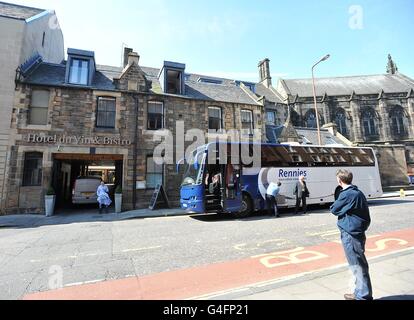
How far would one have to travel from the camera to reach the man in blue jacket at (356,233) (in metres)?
3.19

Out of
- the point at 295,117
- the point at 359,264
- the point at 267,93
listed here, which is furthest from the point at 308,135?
the point at 359,264

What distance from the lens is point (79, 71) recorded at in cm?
1542

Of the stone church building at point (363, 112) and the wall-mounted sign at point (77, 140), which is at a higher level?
the stone church building at point (363, 112)

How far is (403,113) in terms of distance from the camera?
115 ft

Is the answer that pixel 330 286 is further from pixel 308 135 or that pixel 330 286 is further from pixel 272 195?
pixel 308 135

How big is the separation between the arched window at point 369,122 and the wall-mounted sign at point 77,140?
3510 cm

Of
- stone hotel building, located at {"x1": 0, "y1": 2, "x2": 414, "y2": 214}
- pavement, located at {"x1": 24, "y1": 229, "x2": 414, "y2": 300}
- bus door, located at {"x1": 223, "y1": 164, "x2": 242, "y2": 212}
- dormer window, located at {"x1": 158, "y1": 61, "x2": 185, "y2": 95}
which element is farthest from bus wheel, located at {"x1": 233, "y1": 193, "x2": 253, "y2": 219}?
dormer window, located at {"x1": 158, "y1": 61, "x2": 185, "y2": 95}

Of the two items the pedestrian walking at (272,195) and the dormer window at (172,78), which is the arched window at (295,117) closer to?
the dormer window at (172,78)

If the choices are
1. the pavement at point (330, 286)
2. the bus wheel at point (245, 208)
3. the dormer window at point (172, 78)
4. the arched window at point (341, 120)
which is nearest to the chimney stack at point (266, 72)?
the arched window at point (341, 120)

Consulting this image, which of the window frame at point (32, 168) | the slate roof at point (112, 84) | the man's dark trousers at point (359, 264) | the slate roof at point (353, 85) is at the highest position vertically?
the slate roof at point (353, 85)

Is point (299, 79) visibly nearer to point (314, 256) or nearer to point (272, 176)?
point (272, 176)

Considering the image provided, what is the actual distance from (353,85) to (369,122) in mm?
7202

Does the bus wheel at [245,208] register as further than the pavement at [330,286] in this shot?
Yes
